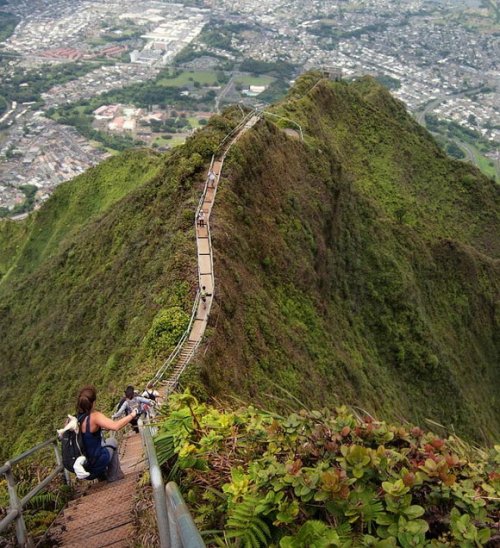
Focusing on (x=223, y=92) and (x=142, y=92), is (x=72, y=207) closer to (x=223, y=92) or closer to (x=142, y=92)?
(x=142, y=92)

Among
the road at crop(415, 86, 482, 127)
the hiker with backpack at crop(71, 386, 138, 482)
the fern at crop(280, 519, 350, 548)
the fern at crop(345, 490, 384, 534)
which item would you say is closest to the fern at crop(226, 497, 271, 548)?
the fern at crop(280, 519, 350, 548)

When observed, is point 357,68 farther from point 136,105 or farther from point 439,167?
point 439,167

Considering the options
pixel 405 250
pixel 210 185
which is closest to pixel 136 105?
pixel 405 250

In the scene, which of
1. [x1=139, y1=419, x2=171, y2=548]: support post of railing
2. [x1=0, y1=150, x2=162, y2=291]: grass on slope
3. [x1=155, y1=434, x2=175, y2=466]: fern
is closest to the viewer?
[x1=139, y1=419, x2=171, y2=548]: support post of railing

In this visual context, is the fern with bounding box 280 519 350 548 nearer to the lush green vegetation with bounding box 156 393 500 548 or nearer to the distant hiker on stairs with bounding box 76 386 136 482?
the lush green vegetation with bounding box 156 393 500 548

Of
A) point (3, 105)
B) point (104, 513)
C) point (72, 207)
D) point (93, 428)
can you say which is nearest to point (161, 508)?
point (104, 513)

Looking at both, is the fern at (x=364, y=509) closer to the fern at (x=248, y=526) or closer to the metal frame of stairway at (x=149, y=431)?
the fern at (x=248, y=526)
